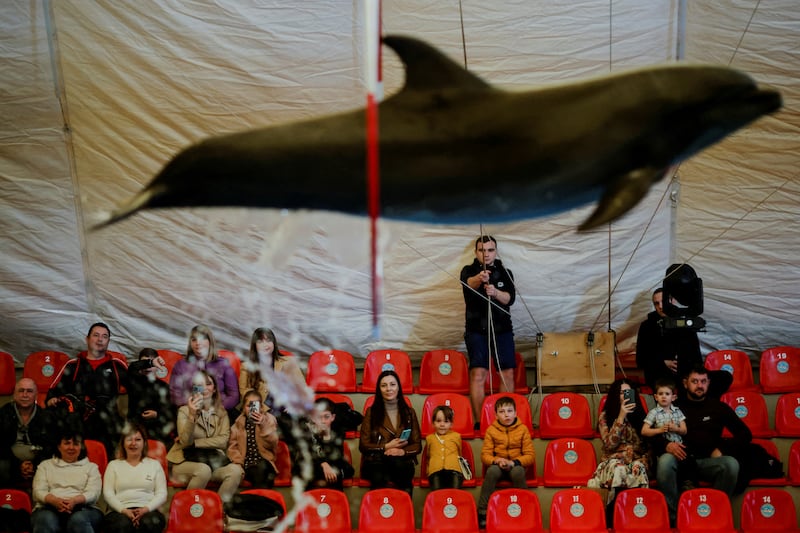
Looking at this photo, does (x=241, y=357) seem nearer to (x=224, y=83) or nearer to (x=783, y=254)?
(x=224, y=83)

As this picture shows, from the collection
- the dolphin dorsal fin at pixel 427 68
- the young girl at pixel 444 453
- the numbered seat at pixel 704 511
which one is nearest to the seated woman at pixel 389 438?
the young girl at pixel 444 453

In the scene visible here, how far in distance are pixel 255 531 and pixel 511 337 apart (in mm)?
2542

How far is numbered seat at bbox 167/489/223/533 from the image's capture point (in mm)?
7277

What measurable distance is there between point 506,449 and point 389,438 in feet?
2.56

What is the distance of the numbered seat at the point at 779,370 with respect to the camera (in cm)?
937

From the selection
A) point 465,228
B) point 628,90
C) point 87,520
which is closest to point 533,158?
point 628,90

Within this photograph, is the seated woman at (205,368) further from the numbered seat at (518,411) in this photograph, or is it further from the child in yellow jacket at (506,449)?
the numbered seat at (518,411)

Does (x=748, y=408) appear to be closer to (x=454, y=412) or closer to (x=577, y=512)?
(x=577, y=512)

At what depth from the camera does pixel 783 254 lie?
9508 mm

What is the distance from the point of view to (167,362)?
806 centimetres

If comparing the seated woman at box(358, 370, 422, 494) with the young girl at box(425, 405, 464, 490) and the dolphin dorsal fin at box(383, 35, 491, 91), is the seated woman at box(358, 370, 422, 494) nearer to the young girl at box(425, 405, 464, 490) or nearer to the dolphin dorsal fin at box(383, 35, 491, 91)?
the young girl at box(425, 405, 464, 490)

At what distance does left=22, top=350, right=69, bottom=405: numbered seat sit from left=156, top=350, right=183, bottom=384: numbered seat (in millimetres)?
997

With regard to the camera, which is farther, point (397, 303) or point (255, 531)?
point (397, 303)

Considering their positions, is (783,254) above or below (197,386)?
above
